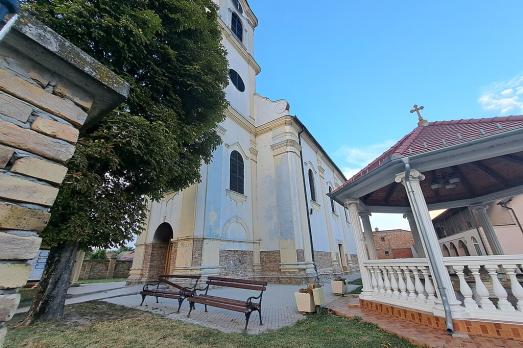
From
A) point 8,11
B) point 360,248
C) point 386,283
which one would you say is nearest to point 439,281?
point 386,283

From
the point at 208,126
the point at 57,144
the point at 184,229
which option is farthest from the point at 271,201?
the point at 57,144

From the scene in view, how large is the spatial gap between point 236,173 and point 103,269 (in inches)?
639

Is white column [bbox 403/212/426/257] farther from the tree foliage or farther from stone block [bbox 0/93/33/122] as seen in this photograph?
stone block [bbox 0/93/33/122]

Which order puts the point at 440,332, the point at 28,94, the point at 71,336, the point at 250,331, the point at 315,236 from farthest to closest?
1. the point at 315,236
2. the point at 250,331
3. the point at 71,336
4. the point at 440,332
5. the point at 28,94

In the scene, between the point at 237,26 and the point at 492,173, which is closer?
the point at 492,173

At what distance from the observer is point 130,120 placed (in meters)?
5.04

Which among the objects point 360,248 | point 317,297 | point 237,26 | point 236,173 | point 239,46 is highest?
point 237,26

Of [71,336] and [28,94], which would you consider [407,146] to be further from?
[71,336]

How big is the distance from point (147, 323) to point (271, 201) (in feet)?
31.8

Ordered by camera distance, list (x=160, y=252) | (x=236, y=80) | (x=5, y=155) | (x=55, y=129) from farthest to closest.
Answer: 1. (x=236, y=80)
2. (x=160, y=252)
3. (x=55, y=129)
4. (x=5, y=155)

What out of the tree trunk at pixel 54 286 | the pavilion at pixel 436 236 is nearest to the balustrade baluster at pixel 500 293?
the pavilion at pixel 436 236

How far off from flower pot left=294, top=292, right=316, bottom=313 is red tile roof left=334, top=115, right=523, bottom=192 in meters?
3.67

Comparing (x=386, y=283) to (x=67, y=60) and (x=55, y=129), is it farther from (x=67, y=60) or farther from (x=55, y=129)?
(x=67, y=60)

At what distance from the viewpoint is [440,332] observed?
3.80m
